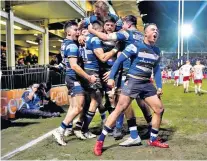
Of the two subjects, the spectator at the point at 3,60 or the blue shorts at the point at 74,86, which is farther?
the spectator at the point at 3,60

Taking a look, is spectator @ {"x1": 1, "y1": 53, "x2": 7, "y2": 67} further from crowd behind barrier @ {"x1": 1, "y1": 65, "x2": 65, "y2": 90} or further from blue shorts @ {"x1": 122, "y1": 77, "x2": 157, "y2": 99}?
blue shorts @ {"x1": 122, "y1": 77, "x2": 157, "y2": 99}

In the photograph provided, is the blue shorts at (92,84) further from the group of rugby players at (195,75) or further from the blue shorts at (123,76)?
the group of rugby players at (195,75)

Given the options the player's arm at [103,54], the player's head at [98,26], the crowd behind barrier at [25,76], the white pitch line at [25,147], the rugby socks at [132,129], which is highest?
the player's head at [98,26]

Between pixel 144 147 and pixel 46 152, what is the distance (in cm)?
157

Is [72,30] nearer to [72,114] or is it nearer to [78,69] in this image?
[78,69]

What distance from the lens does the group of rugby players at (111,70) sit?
5.33 m

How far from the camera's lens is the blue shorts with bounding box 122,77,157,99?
5340mm

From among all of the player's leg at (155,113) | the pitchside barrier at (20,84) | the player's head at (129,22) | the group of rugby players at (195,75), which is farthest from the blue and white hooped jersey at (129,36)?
the group of rugby players at (195,75)

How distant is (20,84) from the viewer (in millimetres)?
10172

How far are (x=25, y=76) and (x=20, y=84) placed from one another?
531 millimetres

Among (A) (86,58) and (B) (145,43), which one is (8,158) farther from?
(B) (145,43)

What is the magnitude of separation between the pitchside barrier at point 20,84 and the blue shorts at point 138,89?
4292 mm

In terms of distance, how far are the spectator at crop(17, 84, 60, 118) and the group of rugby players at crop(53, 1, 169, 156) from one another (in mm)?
2985

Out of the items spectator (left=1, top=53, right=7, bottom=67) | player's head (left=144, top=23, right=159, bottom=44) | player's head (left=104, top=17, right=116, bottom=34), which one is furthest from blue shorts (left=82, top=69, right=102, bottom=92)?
spectator (left=1, top=53, right=7, bottom=67)
